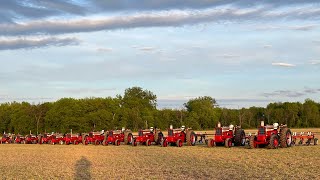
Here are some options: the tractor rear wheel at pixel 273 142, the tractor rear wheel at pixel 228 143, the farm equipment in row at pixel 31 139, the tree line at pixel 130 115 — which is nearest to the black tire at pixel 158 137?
the tractor rear wheel at pixel 228 143

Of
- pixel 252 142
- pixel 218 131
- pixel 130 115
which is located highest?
pixel 130 115

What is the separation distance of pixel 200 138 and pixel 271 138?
42.6ft

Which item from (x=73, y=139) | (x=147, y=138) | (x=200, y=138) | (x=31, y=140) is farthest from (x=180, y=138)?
(x=31, y=140)

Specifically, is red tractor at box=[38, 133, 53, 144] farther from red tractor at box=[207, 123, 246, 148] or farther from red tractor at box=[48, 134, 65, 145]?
red tractor at box=[207, 123, 246, 148]

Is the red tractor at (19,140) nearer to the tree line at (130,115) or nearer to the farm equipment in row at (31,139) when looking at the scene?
the farm equipment in row at (31,139)

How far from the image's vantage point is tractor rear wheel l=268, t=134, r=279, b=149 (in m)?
29.6

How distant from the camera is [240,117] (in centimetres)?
10994

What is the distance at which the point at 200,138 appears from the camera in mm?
42156

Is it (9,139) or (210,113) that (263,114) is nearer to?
(210,113)

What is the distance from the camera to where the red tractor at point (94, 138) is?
47188 millimetres

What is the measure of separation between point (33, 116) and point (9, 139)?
1708 inches

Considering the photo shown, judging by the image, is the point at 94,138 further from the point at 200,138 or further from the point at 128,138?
the point at 200,138

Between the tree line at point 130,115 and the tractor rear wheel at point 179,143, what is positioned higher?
the tree line at point 130,115

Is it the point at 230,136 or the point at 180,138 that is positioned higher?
the point at 230,136
